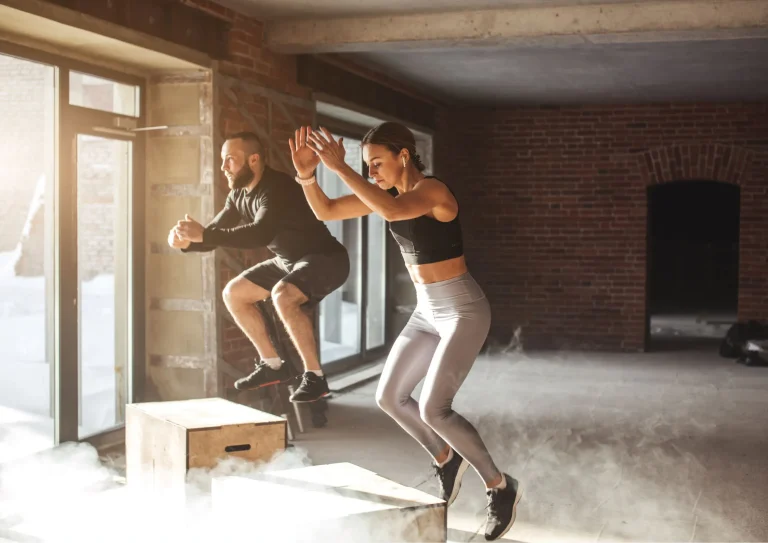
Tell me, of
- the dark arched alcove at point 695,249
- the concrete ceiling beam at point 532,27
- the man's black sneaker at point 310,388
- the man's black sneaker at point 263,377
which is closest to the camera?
the man's black sneaker at point 310,388

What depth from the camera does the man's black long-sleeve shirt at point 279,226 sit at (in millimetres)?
4145

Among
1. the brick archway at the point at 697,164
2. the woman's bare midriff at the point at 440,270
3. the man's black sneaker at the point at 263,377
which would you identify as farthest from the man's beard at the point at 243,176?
the brick archway at the point at 697,164

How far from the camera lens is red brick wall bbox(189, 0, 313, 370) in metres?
6.05

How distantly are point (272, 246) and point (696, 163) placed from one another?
7428 mm

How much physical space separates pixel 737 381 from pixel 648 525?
4.60 metres

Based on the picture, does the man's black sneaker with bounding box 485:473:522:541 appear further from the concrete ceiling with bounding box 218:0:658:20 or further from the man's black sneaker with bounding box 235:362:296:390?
the concrete ceiling with bounding box 218:0:658:20

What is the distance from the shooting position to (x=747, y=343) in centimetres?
951

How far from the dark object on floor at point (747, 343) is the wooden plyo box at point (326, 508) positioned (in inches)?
278

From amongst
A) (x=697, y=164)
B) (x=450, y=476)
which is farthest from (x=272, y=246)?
(x=697, y=164)

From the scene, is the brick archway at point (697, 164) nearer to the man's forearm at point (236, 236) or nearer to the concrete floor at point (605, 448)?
the concrete floor at point (605, 448)

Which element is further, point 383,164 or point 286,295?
point 286,295

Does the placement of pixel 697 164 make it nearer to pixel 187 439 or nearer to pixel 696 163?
pixel 696 163

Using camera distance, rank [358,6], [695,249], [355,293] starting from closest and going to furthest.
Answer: [358,6] < [355,293] < [695,249]

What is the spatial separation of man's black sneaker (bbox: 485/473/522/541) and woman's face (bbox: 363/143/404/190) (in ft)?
4.44
